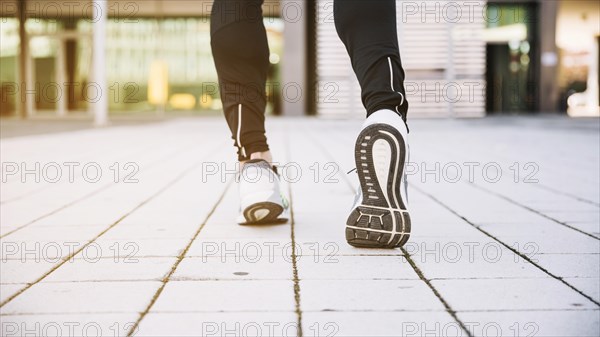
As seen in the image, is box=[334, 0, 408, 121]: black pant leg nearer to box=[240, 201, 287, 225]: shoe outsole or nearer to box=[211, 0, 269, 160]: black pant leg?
box=[211, 0, 269, 160]: black pant leg

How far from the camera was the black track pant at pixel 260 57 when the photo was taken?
205 centimetres

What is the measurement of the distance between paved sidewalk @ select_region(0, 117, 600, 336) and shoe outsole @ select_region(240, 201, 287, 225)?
0.04 meters

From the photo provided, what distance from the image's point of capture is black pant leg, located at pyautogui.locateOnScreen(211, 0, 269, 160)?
2.44 metres

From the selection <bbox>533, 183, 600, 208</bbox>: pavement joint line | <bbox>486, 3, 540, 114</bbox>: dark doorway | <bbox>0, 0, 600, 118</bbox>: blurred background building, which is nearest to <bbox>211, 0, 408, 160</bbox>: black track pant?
<bbox>533, 183, 600, 208</bbox>: pavement joint line

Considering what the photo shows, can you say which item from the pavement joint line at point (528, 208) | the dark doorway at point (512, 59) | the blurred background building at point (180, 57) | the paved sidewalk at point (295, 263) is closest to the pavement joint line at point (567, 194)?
the paved sidewalk at point (295, 263)

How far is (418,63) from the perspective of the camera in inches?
699

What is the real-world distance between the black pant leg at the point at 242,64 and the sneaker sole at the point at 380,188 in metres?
0.58

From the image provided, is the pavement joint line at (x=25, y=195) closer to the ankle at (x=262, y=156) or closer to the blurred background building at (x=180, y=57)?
the ankle at (x=262, y=156)

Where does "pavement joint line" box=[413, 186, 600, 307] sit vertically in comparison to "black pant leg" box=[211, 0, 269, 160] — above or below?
below

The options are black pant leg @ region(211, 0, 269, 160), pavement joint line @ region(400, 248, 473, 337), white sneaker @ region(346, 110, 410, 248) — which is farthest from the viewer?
black pant leg @ region(211, 0, 269, 160)

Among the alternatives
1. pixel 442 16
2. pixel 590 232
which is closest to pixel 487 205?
pixel 590 232

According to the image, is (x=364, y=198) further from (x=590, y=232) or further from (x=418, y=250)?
(x=590, y=232)

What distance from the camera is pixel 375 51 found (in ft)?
6.70

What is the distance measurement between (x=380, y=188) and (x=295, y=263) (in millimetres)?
301
